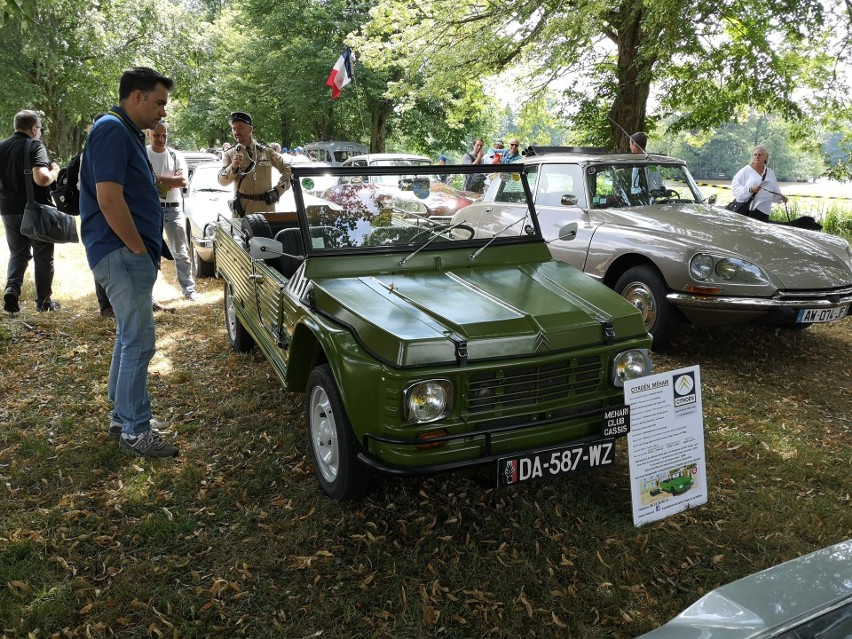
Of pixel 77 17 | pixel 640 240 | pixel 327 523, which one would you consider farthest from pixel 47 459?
pixel 77 17

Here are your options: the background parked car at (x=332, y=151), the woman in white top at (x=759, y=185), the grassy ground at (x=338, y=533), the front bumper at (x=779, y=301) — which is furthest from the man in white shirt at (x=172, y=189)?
the background parked car at (x=332, y=151)

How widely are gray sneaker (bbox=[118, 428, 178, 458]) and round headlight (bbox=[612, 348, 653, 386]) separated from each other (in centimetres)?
292

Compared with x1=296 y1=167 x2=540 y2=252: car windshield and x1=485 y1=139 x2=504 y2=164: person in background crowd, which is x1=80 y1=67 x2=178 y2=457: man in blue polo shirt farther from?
x1=485 y1=139 x2=504 y2=164: person in background crowd

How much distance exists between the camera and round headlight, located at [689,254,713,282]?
5895 mm

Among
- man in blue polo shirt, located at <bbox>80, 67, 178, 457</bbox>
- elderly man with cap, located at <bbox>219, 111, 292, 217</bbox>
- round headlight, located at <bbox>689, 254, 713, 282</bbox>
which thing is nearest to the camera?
man in blue polo shirt, located at <bbox>80, 67, 178, 457</bbox>

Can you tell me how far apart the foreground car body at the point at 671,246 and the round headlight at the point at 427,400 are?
177 centimetres

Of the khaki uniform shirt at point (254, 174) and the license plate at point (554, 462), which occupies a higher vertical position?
the khaki uniform shirt at point (254, 174)

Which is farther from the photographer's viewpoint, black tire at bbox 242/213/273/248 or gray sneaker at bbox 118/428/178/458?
black tire at bbox 242/213/273/248

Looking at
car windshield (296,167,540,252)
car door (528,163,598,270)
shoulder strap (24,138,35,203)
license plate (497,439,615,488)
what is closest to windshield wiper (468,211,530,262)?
car windshield (296,167,540,252)

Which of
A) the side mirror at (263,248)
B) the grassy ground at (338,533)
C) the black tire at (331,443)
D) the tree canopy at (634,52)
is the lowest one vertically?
the grassy ground at (338,533)

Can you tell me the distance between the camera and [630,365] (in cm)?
362

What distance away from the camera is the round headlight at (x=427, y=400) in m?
3.12

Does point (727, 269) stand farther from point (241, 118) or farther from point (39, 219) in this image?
point (39, 219)

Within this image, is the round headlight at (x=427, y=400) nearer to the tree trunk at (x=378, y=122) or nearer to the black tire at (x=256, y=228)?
the black tire at (x=256, y=228)
